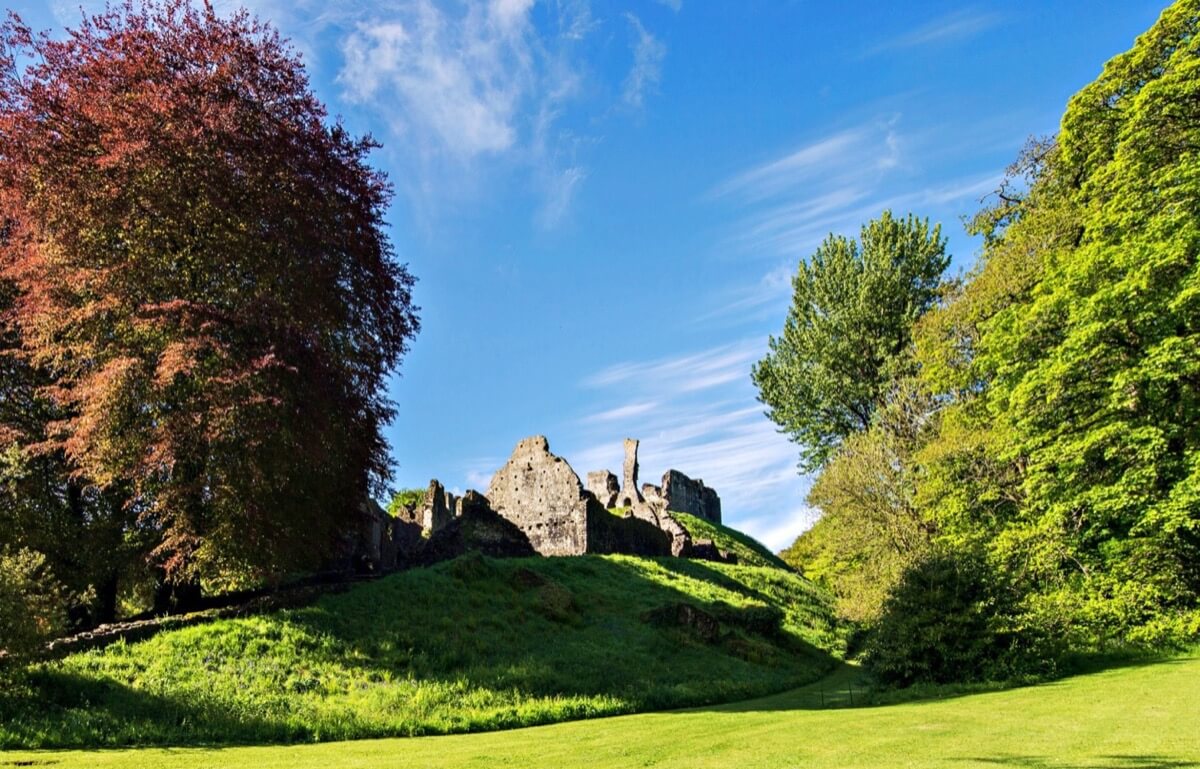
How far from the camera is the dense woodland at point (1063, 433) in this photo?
1761 cm

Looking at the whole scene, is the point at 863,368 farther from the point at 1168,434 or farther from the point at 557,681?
the point at 557,681

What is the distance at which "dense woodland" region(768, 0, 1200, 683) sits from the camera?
1761 cm

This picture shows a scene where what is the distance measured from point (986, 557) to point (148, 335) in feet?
74.1


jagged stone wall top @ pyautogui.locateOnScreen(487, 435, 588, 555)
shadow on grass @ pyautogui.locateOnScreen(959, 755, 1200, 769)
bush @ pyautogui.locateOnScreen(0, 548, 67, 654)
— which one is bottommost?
shadow on grass @ pyautogui.locateOnScreen(959, 755, 1200, 769)

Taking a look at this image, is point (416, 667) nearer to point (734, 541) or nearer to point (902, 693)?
point (902, 693)

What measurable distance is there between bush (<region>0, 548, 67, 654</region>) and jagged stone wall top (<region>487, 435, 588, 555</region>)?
23236mm

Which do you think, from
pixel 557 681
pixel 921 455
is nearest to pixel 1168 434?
pixel 921 455

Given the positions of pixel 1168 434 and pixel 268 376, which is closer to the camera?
pixel 268 376

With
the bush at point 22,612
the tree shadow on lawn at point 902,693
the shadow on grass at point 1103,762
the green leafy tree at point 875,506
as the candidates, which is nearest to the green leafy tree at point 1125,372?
the tree shadow on lawn at point 902,693

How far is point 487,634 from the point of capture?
19281mm

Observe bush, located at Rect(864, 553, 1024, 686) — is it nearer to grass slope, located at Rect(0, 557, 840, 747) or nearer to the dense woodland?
the dense woodland

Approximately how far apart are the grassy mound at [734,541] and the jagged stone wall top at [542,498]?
10.2m

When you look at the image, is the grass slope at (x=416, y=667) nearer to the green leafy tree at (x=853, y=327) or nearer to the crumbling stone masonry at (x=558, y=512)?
the crumbling stone masonry at (x=558, y=512)

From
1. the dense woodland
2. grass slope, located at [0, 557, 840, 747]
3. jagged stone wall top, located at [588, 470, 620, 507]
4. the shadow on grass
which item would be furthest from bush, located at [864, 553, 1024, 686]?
jagged stone wall top, located at [588, 470, 620, 507]
